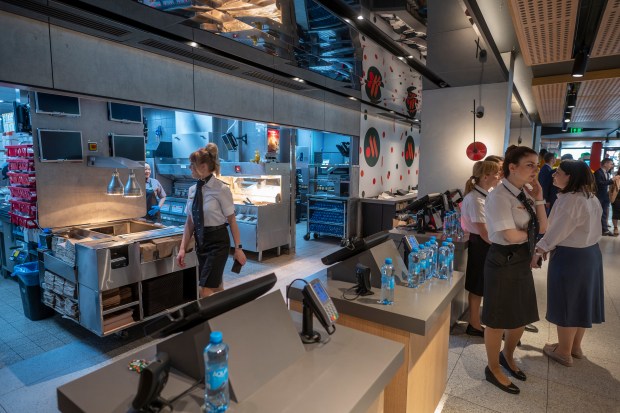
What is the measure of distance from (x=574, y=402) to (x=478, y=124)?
145 inches

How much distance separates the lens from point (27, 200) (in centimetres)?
402

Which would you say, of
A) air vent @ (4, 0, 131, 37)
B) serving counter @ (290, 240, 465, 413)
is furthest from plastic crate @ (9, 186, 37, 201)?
serving counter @ (290, 240, 465, 413)

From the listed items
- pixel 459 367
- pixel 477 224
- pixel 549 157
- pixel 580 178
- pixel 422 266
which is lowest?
pixel 459 367

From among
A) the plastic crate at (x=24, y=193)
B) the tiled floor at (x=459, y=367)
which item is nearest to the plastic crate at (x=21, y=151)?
the plastic crate at (x=24, y=193)

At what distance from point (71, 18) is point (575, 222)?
14.9 ft

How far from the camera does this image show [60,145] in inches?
157

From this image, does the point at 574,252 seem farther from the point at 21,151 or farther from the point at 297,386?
the point at 21,151

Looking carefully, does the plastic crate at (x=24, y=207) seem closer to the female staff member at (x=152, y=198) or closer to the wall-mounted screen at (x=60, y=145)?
the wall-mounted screen at (x=60, y=145)

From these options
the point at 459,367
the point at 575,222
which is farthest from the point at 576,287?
the point at 459,367

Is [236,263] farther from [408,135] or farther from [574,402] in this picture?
[408,135]

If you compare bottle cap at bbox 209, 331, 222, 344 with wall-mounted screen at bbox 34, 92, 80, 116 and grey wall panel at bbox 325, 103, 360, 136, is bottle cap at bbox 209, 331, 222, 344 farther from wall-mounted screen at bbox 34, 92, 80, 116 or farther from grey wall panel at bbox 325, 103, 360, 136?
grey wall panel at bbox 325, 103, 360, 136

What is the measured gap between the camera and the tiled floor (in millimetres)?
2650

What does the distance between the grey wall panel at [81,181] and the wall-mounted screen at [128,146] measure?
90mm

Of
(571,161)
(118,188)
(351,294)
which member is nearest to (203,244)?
(118,188)
